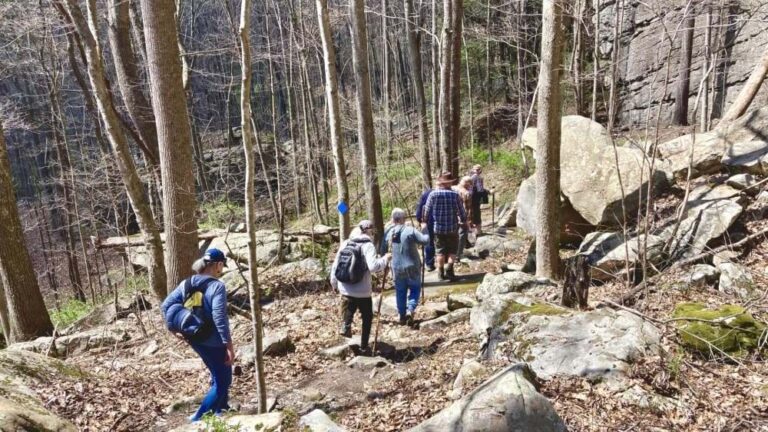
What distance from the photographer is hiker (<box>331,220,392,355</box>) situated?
20.8 ft

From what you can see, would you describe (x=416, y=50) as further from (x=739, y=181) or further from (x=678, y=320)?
(x=678, y=320)

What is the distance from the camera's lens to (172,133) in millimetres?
7469

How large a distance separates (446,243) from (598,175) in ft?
11.1

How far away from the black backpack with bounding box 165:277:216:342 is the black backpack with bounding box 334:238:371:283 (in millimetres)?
2007

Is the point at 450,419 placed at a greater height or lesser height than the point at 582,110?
lesser

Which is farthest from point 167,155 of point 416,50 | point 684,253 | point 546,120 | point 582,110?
point 582,110

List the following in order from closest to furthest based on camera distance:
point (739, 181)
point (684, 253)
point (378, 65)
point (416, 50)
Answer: point (684, 253) → point (739, 181) → point (416, 50) → point (378, 65)

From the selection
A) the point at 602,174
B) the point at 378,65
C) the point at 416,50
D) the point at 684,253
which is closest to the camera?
the point at 684,253

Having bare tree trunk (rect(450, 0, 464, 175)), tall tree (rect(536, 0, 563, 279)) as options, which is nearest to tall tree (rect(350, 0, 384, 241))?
bare tree trunk (rect(450, 0, 464, 175))

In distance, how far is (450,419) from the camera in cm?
358

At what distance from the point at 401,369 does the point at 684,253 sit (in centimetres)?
458

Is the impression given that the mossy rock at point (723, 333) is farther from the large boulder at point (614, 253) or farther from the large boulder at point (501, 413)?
the large boulder at point (501, 413)

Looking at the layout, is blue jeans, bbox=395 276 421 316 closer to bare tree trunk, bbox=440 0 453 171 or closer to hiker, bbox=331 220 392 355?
hiker, bbox=331 220 392 355

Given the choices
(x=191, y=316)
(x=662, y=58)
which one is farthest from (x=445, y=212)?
(x=662, y=58)
